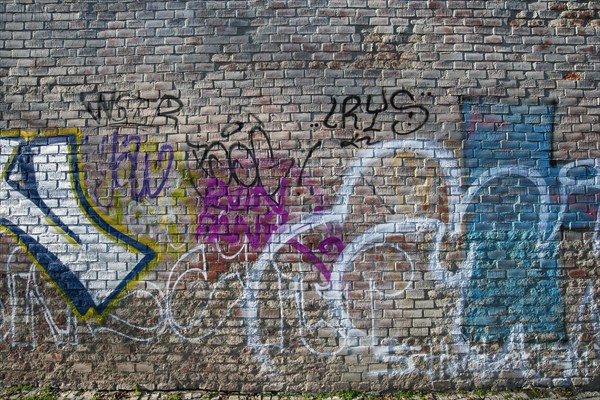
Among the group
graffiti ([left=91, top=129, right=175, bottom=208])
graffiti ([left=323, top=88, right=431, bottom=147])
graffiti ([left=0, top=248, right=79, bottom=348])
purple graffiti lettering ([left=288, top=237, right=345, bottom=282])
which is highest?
graffiti ([left=323, top=88, right=431, bottom=147])

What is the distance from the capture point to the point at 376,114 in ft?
12.2

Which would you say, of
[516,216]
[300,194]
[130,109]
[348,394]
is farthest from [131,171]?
[516,216]

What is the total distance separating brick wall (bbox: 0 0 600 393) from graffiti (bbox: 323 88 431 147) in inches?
0.7

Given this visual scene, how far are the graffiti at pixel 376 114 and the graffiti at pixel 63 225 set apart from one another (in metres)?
1.79

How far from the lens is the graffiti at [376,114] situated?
3.72 meters

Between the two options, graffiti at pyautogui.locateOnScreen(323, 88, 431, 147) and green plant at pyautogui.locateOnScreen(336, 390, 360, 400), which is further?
graffiti at pyautogui.locateOnScreen(323, 88, 431, 147)

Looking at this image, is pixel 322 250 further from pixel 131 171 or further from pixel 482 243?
pixel 131 171

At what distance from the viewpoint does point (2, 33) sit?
3805 millimetres

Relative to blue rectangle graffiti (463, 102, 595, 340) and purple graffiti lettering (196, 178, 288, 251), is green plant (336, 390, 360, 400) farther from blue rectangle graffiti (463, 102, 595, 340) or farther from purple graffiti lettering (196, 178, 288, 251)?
purple graffiti lettering (196, 178, 288, 251)

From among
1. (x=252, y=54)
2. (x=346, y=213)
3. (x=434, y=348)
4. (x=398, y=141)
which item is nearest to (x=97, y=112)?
(x=252, y=54)

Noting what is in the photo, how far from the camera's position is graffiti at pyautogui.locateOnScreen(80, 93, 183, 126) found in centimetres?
374

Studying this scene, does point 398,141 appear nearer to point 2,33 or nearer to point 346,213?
point 346,213

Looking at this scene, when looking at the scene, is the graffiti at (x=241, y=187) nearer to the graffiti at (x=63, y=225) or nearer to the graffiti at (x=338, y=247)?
the graffiti at (x=338, y=247)

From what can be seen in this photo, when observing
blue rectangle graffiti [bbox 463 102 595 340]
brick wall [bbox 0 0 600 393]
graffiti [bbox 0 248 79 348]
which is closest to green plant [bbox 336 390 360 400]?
brick wall [bbox 0 0 600 393]
